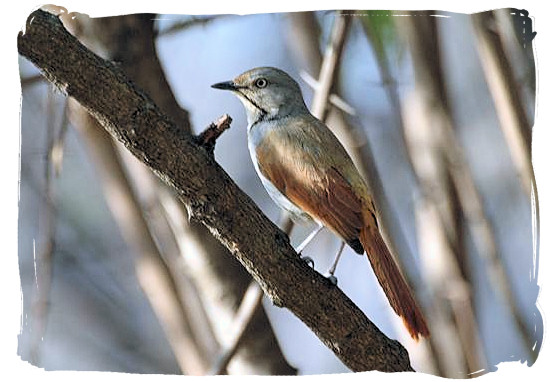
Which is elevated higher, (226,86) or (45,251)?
(226,86)

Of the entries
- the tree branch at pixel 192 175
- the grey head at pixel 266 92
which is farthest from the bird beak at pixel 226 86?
the tree branch at pixel 192 175

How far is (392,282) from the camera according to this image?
4.60 ft

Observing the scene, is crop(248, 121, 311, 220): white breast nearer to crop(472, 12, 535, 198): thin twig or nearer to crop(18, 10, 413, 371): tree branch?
crop(18, 10, 413, 371): tree branch

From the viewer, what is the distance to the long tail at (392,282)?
1.39 m

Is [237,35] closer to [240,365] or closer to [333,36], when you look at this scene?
[333,36]

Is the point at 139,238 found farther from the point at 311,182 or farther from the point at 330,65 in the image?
the point at 330,65

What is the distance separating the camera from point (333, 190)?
1.39 m

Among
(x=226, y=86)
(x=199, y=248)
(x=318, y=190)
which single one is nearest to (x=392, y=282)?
(x=318, y=190)

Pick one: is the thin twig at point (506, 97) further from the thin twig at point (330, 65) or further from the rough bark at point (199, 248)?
the rough bark at point (199, 248)

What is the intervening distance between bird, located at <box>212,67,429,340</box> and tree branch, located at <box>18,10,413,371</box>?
8cm

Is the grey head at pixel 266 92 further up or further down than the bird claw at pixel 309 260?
further up

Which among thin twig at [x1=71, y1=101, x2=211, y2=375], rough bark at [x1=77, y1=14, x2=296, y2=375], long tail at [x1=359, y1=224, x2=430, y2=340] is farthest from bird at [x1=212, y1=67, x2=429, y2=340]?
thin twig at [x1=71, y1=101, x2=211, y2=375]

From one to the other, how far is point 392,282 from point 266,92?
41 cm

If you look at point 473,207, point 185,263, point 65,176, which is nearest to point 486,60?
point 473,207
